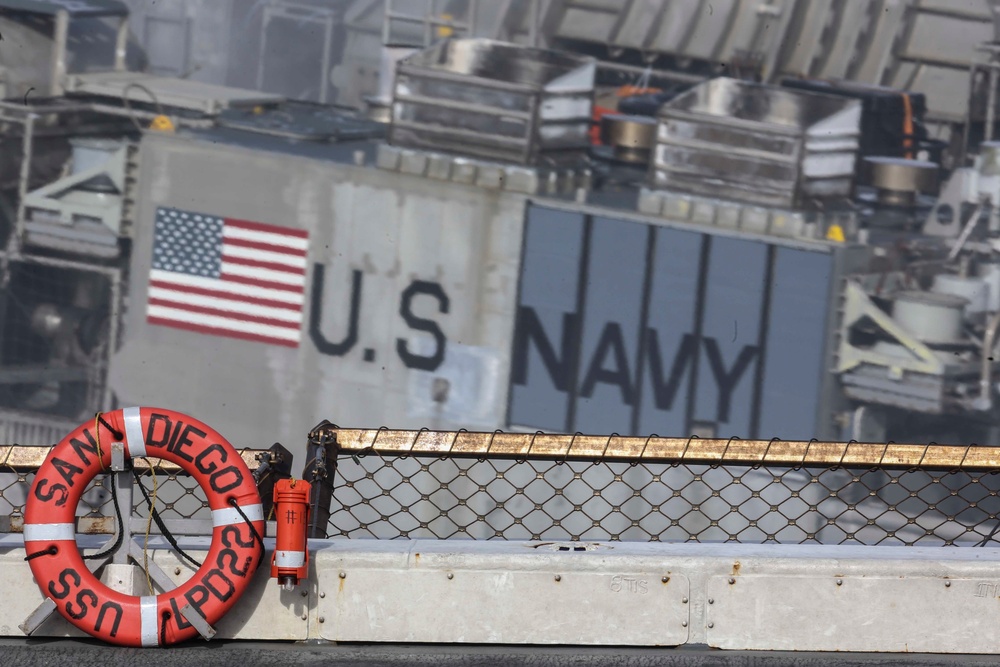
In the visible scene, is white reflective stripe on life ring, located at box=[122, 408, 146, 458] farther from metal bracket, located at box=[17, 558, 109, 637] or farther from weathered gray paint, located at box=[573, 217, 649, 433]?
weathered gray paint, located at box=[573, 217, 649, 433]

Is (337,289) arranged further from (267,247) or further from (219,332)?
(219,332)

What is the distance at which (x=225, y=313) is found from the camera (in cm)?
2919

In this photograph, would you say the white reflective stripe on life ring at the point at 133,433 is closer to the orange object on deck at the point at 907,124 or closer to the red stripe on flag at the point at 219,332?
the red stripe on flag at the point at 219,332

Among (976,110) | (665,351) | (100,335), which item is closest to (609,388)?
(665,351)

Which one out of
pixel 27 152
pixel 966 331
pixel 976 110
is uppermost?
pixel 976 110

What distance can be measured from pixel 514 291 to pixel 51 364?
34.4 feet

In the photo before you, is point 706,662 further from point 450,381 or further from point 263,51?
point 263,51

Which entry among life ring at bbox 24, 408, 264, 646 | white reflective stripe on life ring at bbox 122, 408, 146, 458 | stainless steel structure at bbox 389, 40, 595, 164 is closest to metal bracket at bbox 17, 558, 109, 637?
life ring at bbox 24, 408, 264, 646

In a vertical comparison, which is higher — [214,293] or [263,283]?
[263,283]

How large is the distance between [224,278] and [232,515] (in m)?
26.0

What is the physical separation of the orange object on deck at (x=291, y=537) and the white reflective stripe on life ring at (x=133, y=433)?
47cm

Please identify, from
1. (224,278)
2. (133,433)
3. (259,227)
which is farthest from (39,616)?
(224,278)

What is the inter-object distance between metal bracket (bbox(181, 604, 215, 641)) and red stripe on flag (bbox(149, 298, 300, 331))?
23858 millimetres

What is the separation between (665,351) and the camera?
25.0 metres
